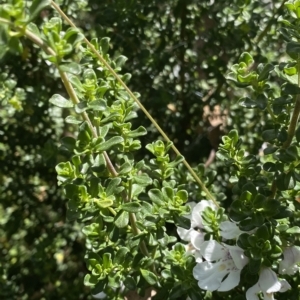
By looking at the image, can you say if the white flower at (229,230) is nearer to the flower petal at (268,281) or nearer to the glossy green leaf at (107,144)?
the flower petal at (268,281)

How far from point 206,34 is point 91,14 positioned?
351 mm

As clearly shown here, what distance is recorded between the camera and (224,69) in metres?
1.41

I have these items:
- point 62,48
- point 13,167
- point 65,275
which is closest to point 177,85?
point 13,167

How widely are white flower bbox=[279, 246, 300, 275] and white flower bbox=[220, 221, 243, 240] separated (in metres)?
0.09

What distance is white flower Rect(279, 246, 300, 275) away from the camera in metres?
0.90

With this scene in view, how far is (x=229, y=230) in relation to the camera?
0.91 m

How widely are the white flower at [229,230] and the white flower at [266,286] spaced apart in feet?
0.25

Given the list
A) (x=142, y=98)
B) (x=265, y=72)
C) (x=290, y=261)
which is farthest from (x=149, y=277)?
(x=142, y=98)

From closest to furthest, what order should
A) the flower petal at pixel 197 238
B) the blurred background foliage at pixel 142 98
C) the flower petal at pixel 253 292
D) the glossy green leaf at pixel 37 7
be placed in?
the glossy green leaf at pixel 37 7 → the flower petal at pixel 253 292 → the flower petal at pixel 197 238 → the blurred background foliage at pixel 142 98

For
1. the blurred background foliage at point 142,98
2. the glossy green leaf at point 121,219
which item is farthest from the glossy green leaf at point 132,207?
the blurred background foliage at point 142,98

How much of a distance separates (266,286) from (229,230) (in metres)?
0.11

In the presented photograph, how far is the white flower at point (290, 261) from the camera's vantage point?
897mm

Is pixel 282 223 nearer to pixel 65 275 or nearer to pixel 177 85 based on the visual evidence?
pixel 177 85

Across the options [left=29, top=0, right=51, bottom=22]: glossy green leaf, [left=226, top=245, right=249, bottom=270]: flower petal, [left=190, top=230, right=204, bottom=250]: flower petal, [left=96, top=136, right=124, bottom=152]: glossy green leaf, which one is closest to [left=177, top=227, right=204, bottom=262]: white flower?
[left=190, top=230, right=204, bottom=250]: flower petal
